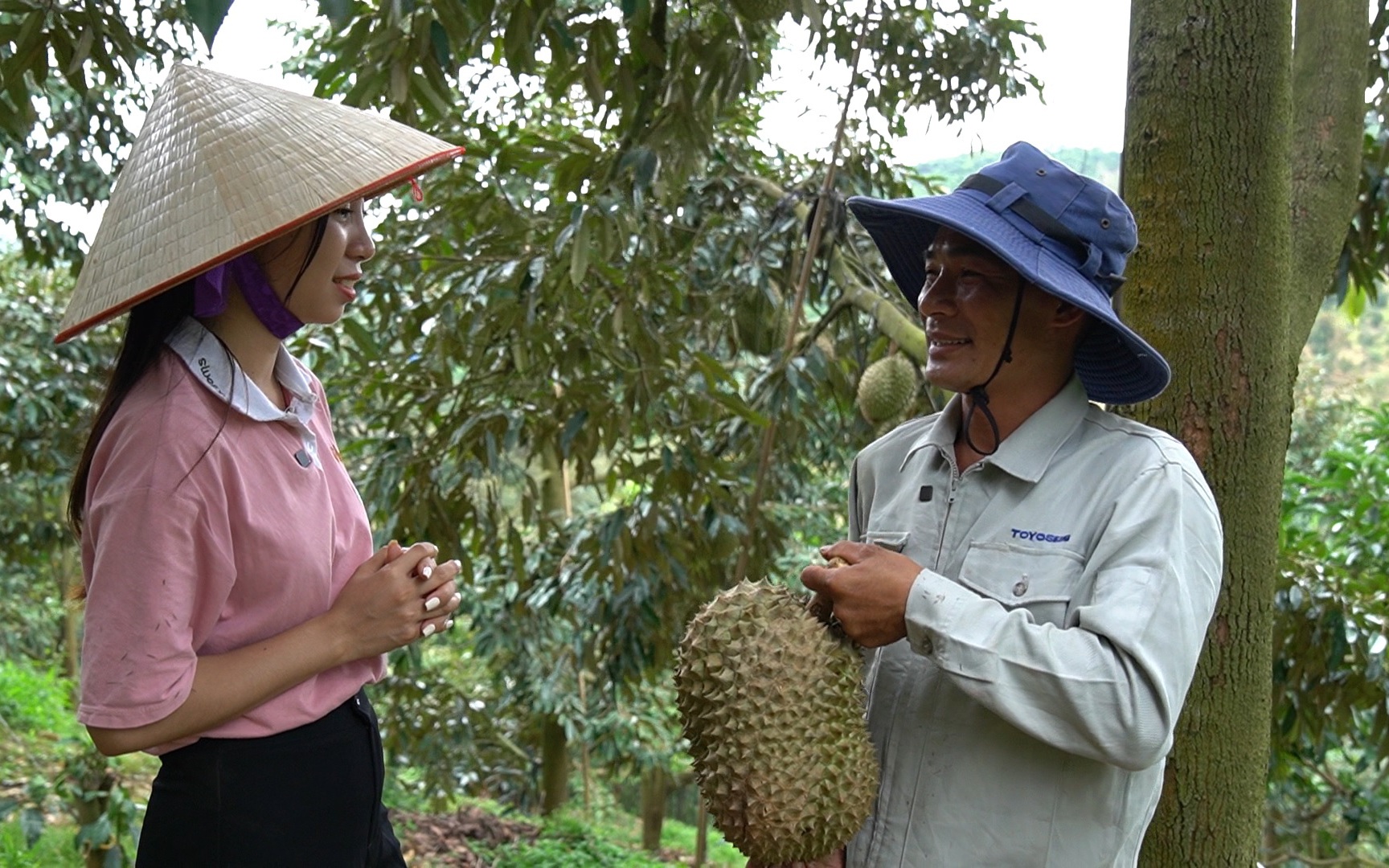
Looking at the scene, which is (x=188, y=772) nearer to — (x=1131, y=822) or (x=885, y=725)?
(x=885, y=725)

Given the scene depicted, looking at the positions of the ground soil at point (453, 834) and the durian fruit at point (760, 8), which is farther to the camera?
the ground soil at point (453, 834)

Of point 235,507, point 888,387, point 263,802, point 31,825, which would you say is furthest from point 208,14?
point 31,825

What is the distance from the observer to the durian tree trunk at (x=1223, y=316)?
1.84m

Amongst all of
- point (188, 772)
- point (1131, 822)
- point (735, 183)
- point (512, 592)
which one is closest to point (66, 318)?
point (188, 772)

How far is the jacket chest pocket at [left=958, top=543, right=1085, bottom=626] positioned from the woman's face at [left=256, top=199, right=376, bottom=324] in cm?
91

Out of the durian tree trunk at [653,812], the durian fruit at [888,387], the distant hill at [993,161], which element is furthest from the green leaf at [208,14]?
the durian tree trunk at [653,812]

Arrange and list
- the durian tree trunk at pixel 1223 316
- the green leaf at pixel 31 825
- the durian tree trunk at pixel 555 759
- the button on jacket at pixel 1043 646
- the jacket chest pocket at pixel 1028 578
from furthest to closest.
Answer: the durian tree trunk at pixel 555 759 → the green leaf at pixel 31 825 → the durian tree trunk at pixel 1223 316 → the jacket chest pocket at pixel 1028 578 → the button on jacket at pixel 1043 646

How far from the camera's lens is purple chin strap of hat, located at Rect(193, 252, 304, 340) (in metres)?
1.54

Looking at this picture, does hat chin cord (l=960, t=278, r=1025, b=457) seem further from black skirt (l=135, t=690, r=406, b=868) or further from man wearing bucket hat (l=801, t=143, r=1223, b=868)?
black skirt (l=135, t=690, r=406, b=868)

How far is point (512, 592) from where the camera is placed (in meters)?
5.74

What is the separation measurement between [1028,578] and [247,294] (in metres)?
1.07

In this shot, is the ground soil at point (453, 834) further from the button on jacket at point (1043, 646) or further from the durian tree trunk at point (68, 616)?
the button on jacket at point (1043, 646)

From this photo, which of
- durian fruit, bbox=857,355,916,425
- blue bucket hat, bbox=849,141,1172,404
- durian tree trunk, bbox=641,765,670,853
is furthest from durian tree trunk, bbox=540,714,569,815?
blue bucket hat, bbox=849,141,1172,404

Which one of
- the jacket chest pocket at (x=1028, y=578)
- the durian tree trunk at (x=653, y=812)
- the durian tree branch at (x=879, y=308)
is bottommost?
the durian tree trunk at (x=653, y=812)
